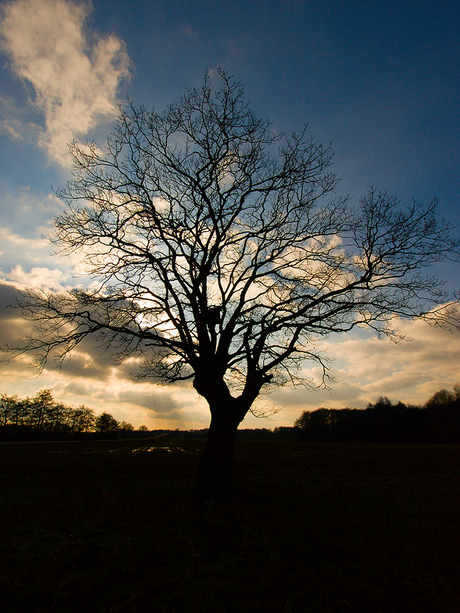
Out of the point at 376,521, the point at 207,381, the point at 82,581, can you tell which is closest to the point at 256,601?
the point at 82,581

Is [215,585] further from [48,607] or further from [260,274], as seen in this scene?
[260,274]

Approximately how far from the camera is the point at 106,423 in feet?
333

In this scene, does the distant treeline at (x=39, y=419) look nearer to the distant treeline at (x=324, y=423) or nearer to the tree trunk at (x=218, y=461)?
the distant treeline at (x=324, y=423)

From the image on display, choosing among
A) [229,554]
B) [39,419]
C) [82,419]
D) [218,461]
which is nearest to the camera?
[229,554]

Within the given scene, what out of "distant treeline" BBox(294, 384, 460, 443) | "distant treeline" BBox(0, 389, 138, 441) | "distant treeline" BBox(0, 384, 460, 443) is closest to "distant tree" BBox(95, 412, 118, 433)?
"distant treeline" BBox(0, 384, 460, 443)

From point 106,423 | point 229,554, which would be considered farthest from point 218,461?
point 106,423

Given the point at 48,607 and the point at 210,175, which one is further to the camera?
the point at 210,175

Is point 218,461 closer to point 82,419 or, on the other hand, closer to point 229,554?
point 229,554

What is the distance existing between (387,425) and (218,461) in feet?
287

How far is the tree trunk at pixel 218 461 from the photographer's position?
8.41 m

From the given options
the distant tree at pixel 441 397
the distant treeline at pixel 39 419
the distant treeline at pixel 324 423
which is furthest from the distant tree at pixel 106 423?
the distant tree at pixel 441 397

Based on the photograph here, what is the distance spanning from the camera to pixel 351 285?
30.4ft

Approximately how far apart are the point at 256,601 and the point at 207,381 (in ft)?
18.6

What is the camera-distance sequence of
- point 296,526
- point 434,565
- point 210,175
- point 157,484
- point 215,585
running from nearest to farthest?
point 215,585 → point 434,565 → point 296,526 → point 210,175 → point 157,484
